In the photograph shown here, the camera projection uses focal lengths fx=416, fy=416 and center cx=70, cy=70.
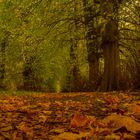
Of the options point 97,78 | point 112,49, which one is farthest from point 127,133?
point 97,78

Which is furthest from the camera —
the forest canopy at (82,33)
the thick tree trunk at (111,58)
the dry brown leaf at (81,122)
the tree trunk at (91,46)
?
the tree trunk at (91,46)

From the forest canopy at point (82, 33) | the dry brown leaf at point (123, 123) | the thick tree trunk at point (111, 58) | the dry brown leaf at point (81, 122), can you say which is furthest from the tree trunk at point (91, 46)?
the dry brown leaf at point (123, 123)

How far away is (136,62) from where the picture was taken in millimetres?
16516

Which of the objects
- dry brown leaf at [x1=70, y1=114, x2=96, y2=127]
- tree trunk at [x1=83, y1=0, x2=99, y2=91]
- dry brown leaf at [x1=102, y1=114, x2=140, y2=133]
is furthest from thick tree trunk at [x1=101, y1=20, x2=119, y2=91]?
dry brown leaf at [x1=102, y1=114, x2=140, y2=133]

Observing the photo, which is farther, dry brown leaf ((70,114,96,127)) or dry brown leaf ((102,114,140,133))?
dry brown leaf ((70,114,96,127))

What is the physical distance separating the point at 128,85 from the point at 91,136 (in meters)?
13.1

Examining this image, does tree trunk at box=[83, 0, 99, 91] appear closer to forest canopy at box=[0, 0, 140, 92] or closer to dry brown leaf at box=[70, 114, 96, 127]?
forest canopy at box=[0, 0, 140, 92]

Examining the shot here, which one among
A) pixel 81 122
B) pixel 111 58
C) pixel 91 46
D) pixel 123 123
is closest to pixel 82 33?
pixel 91 46

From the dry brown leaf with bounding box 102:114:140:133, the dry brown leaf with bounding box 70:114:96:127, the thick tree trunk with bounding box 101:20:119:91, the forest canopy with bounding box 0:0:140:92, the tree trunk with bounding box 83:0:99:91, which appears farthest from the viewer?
Result: the tree trunk with bounding box 83:0:99:91

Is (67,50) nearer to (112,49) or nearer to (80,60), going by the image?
(80,60)

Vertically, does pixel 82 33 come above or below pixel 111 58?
above

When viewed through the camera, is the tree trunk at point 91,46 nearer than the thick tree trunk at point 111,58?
No

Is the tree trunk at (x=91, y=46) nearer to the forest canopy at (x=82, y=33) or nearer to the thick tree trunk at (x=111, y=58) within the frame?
the forest canopy at (x=82, y=33)

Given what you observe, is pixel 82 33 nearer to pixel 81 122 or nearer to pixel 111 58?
pixel 111 58
